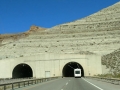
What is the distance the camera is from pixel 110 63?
212ft

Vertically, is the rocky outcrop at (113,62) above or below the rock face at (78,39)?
below

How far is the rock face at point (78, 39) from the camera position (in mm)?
87812

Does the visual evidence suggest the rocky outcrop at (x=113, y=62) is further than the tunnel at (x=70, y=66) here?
No

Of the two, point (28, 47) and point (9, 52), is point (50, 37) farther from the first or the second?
point (9, 52)

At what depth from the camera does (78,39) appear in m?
97.8

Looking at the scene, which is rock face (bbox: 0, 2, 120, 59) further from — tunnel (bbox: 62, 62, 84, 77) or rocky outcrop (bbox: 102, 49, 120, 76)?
rocky outcrop (bbox: 102, 49, 120, 76)

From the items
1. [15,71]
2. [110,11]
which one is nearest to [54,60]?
[15,71]

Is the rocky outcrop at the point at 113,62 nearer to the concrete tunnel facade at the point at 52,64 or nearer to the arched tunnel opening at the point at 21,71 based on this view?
the concrete tunnel facade at the point at 52,64

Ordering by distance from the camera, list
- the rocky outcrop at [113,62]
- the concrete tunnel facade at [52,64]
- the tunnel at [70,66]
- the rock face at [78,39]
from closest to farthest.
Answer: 1. the rocky outcrop at [113,62]
2. the concrete tunnel facade at [52,64]
3. the tunnel at [70,66]
4. the rock face at [78,39]

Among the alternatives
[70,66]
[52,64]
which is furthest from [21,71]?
[70,66]

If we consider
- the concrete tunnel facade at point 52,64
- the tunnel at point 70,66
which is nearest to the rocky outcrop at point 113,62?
the concrete tunnel facade at point 52,64

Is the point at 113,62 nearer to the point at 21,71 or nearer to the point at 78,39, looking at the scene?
the point at 21,71

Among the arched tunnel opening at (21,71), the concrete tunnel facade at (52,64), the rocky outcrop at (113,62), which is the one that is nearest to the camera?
the rocky outcrop at (113,62)

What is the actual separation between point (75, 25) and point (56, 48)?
79.4 feet
